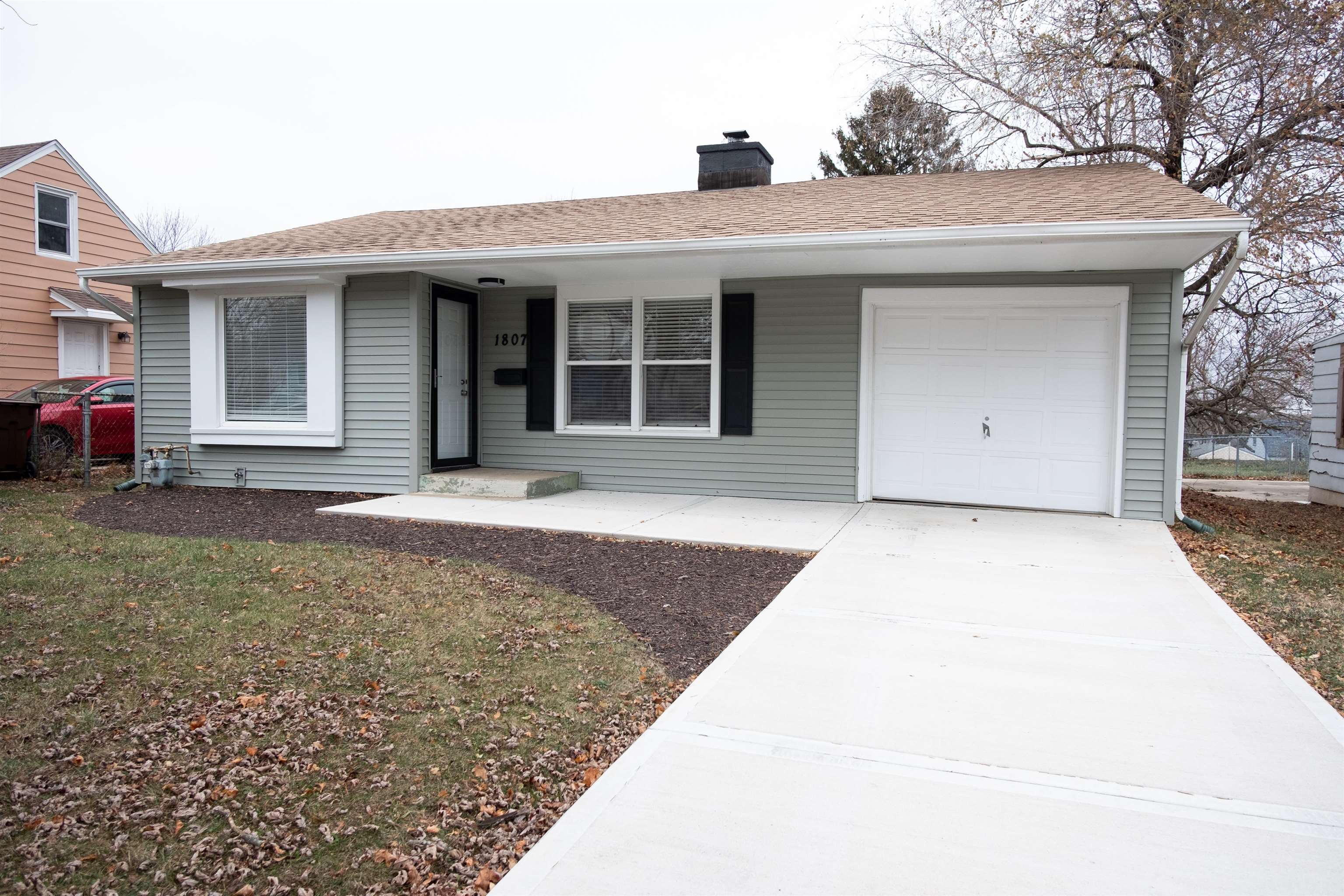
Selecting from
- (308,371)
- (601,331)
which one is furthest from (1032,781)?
(308,371)

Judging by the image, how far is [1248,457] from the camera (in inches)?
728

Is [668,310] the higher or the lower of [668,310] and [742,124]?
the lower

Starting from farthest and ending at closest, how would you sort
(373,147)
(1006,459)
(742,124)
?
(373,147) → (742,124) → (1006,459)

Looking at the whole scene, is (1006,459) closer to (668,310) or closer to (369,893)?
(668,310)

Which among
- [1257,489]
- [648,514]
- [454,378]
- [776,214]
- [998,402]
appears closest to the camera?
[648,514]

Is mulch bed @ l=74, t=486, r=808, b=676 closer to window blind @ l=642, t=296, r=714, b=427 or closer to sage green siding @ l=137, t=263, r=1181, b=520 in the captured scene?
sage green siding @ l=137, t=263, r=1181, b=520

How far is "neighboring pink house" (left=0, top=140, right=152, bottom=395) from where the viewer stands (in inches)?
510

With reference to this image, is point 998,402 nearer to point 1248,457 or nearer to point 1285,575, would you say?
point 1285,575

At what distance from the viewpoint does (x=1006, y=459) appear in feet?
26.2

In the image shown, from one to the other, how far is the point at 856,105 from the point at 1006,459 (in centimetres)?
844

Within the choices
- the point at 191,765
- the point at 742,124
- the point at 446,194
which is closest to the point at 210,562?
the point at 191,765

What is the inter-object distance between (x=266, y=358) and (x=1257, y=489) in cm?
1414

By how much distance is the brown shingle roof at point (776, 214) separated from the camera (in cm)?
699

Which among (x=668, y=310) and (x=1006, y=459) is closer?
(x=1006, y=459)
